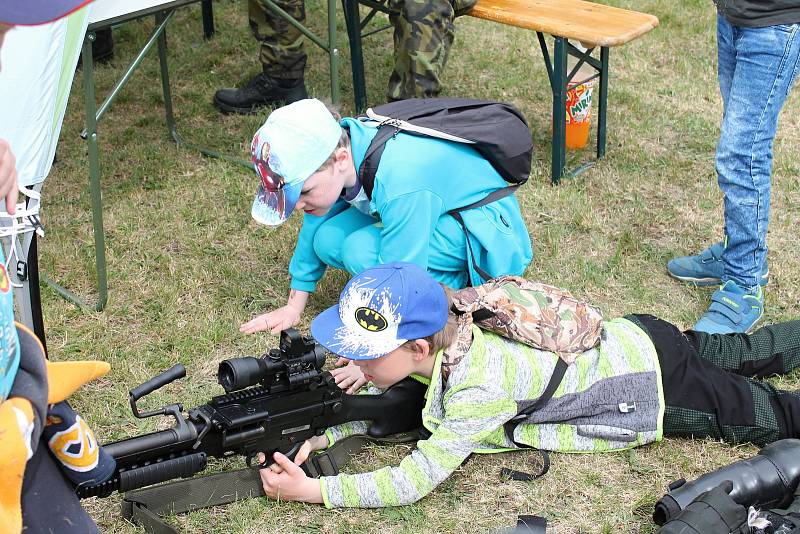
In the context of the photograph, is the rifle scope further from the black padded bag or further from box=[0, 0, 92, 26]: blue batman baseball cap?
box=[0, 0, 92, 26]: blue batman baseball cap

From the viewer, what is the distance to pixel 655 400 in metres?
3.08

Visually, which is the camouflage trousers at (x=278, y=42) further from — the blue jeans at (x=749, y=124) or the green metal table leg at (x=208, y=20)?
the blue jeans at (x=749, y=124)

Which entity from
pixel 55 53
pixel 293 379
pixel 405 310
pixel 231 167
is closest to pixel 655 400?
pixel 405 310

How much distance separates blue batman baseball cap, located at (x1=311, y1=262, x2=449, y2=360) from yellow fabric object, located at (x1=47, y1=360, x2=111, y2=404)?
89 centimetres

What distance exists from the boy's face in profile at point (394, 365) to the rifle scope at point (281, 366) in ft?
0.49

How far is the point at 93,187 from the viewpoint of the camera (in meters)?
3.76

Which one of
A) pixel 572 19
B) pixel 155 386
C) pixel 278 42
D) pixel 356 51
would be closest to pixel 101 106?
pixel 155 386

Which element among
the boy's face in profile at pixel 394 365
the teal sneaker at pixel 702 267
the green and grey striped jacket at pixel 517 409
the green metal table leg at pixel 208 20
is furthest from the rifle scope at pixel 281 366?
the green metal table leg at pixel 208 20

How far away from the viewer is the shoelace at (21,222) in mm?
2994

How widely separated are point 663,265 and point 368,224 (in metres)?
1.49

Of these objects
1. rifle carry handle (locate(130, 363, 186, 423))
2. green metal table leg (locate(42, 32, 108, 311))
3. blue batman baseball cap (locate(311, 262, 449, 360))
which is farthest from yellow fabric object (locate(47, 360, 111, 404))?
green metal table leg (locate(42, 32, 108, 311))

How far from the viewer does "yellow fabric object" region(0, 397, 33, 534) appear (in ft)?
5.45

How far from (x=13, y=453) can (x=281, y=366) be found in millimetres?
1069

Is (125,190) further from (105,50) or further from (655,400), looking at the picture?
(655,400)
